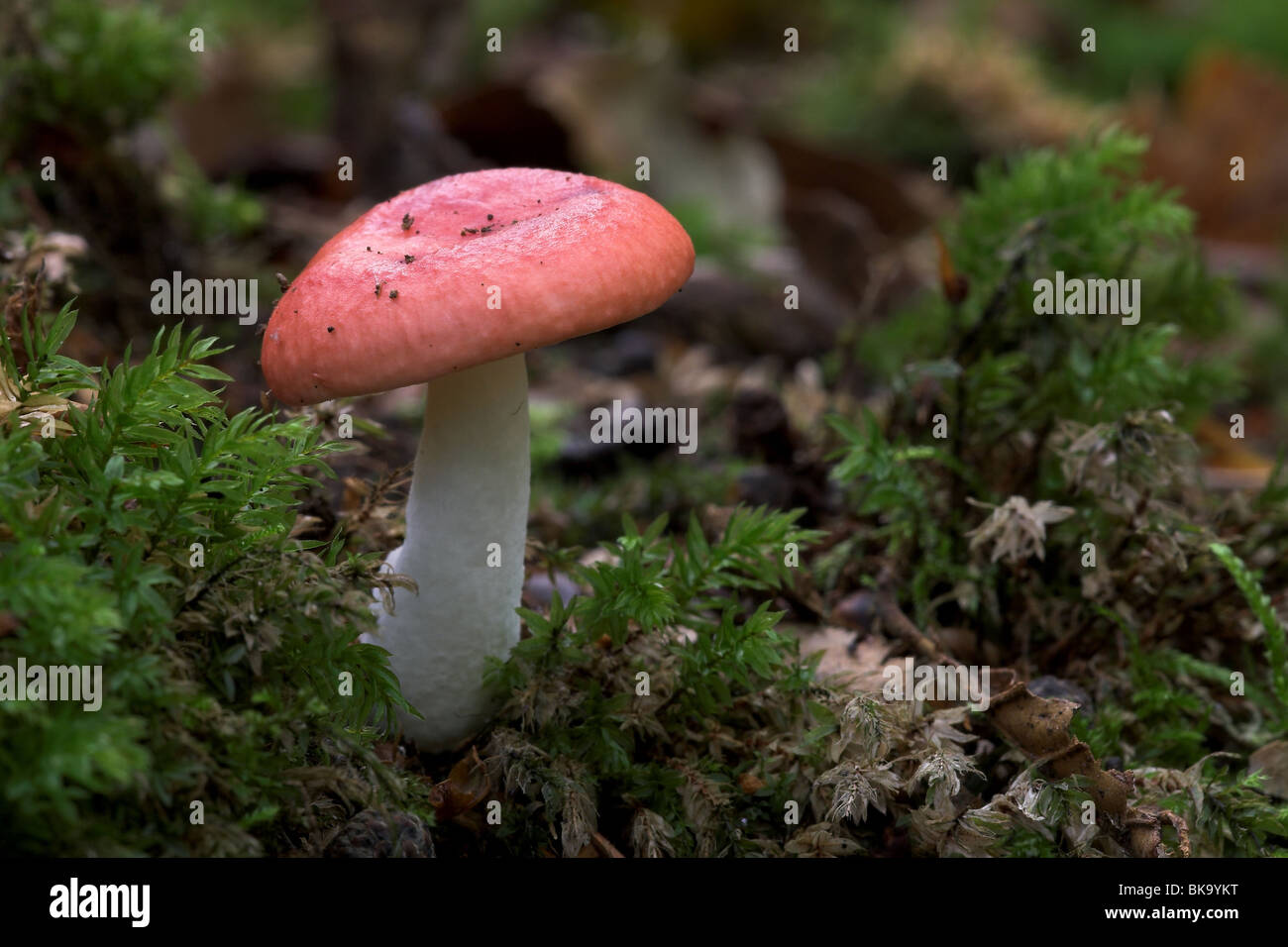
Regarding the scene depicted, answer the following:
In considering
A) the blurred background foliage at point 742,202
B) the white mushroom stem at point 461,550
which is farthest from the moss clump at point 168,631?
the blurred background foliage at point 742,202

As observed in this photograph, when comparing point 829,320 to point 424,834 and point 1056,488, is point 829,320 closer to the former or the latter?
point 1056,488

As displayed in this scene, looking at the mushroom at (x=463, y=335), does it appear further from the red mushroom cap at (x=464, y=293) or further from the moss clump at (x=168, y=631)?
the moss clump at (x=168, y=631)

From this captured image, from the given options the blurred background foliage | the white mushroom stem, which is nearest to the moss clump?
the white mushroom stem

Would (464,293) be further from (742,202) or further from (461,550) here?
(742,202)

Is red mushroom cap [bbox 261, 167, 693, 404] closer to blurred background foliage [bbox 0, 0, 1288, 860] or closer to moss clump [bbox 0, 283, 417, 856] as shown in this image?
moss clump [bbox 0, 283, 417, 856]

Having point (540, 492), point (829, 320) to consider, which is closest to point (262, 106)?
point (829, 320)
